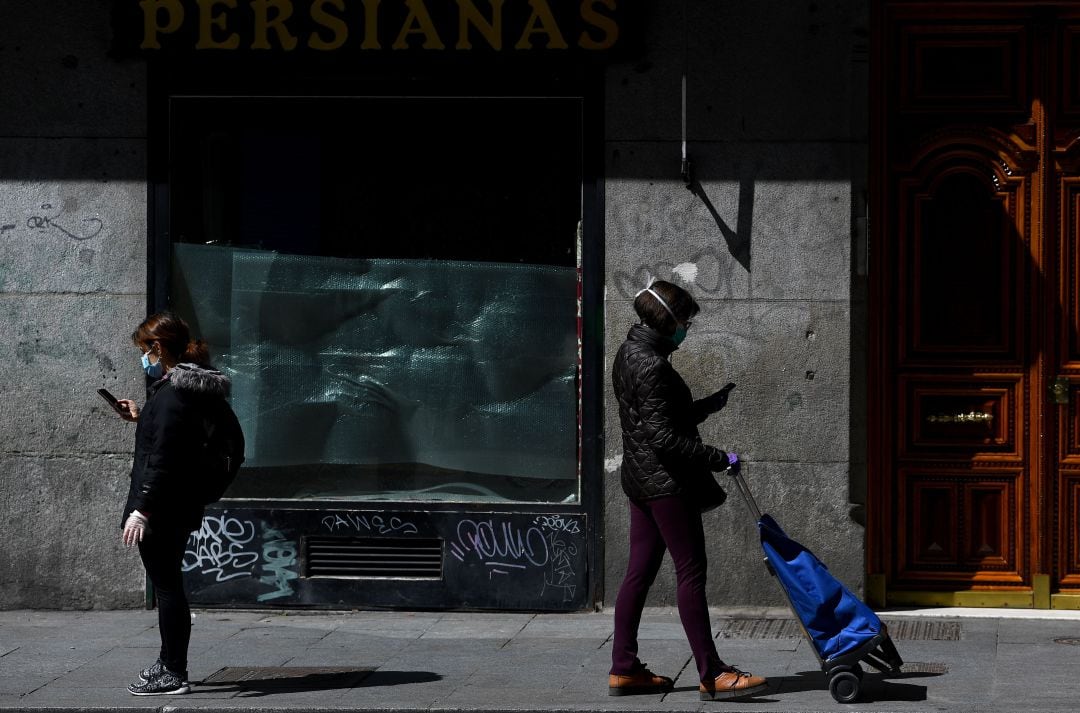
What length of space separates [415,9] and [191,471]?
3.31m

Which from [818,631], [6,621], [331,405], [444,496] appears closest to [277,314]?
[331,405]

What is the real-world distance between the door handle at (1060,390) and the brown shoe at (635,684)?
10.8 feet

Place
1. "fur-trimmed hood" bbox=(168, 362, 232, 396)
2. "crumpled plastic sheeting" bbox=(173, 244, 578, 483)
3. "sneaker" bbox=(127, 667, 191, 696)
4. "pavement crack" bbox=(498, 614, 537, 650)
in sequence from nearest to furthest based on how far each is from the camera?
1. "fur-trimmed hood" bbox=(168, 362, 232, 396)
2. "sneaker" bbox=(127, 667, 191, 696)
3. "pavement crack" bbox=(498, 614, 537, 650)
4. "crumpled plastic sheeting" bbox=(173, 244, 578, 483)

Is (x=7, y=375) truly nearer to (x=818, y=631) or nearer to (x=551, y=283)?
(x=551, y=283)

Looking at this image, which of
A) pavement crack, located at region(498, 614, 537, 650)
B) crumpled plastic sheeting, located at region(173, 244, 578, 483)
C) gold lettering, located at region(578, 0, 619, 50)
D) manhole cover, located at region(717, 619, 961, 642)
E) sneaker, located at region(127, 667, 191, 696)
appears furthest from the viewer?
crumpled plastic sheeting, located at region(173, 244, 578, 483)

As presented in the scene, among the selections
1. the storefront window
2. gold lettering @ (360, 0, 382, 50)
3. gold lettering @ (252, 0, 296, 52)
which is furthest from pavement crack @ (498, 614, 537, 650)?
gold lettering @ (252, 0, 296, 52)

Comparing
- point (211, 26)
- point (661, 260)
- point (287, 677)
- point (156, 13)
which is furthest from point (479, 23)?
point (287, 677)

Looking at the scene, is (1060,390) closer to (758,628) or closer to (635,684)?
(758,628)

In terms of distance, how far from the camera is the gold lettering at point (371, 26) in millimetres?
8820

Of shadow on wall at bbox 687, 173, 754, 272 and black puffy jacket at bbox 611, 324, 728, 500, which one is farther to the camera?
shadow on wall at bbox 687, 173, 754, 272

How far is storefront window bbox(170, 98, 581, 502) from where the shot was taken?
29.5 ft

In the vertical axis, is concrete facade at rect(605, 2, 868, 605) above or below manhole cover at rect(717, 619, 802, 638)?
above

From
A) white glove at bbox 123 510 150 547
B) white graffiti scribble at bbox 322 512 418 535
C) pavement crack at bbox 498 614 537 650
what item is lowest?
pavement crack at bbox 498 614 537 650

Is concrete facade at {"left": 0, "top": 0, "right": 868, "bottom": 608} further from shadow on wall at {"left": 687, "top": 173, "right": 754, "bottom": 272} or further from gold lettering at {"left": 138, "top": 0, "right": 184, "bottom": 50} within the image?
gold lettering at {"left": 138, "top": 0, "right": 184, "bottom": 50}
